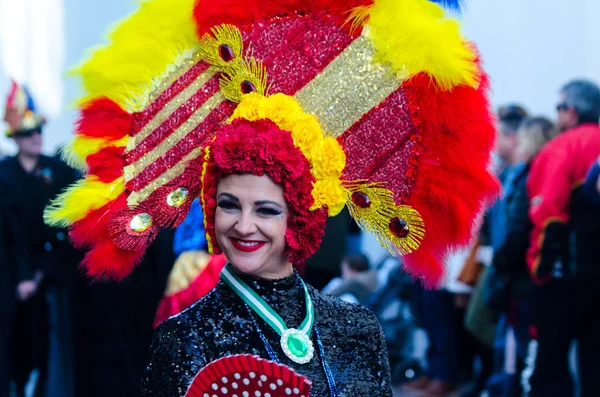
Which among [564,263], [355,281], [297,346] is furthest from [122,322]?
[297,346]

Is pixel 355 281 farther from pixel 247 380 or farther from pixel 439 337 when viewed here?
pixel 247 380

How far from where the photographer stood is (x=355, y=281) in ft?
19.6

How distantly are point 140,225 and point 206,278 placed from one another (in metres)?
1.32

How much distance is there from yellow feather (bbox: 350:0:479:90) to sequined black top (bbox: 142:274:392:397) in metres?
0.65

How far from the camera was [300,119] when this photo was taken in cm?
244

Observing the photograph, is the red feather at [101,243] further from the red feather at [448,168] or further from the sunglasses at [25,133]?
the sunglasses at [25,133]

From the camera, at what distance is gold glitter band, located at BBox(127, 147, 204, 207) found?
256 centimetres

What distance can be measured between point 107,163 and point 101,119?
120 millimetres

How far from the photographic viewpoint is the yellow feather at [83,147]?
254cm

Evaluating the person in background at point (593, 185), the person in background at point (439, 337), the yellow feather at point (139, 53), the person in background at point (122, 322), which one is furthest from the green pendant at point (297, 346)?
the person in background at point (439, 337)

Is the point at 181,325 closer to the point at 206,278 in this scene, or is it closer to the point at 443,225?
the point at 443,225

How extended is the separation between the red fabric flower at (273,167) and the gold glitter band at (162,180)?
177 mm

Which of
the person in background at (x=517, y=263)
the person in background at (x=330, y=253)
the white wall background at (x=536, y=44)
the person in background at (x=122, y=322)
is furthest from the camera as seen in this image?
the white wall background at (x=536, y=44)

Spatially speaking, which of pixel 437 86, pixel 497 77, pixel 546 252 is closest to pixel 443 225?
pixel 437 86
